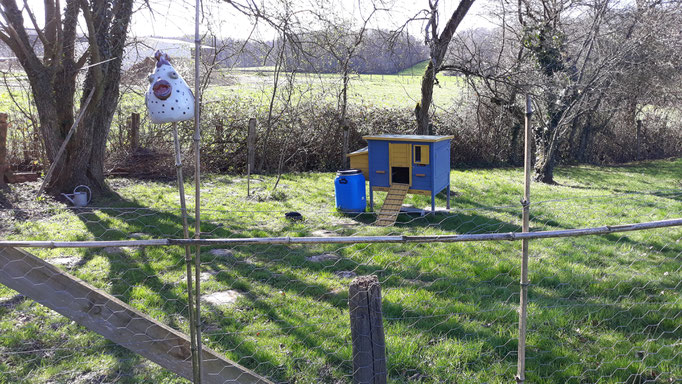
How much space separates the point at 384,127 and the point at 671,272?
8748 mm

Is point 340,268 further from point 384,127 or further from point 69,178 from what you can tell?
point 384,127

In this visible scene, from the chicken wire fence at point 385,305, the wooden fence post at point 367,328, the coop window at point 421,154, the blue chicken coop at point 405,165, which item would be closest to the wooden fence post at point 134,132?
the chicken wire fence at point 385,305

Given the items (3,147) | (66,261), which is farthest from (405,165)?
(3,147)

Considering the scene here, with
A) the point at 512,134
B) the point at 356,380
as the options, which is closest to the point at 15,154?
the point at 356,380

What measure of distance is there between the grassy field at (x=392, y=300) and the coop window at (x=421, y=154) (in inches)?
33.1

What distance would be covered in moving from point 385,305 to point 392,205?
125 inches

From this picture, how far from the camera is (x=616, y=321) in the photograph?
407 centimetres

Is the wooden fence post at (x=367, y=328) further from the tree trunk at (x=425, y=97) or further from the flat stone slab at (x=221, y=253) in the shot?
the tree trunk at (x=425, y=97)

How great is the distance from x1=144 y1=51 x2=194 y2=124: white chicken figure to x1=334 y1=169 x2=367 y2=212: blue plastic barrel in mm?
5298

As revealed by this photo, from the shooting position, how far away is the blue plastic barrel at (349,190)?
7.55 m

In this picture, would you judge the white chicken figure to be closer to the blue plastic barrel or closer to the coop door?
the blue plastic barrel

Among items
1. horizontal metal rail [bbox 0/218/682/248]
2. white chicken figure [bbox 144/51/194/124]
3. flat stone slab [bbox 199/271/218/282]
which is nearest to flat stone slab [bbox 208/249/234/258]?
flat stone slab [bbox 199/271/218/282]

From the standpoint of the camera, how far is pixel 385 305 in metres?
4.29

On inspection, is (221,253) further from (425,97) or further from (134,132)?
(134,132)
